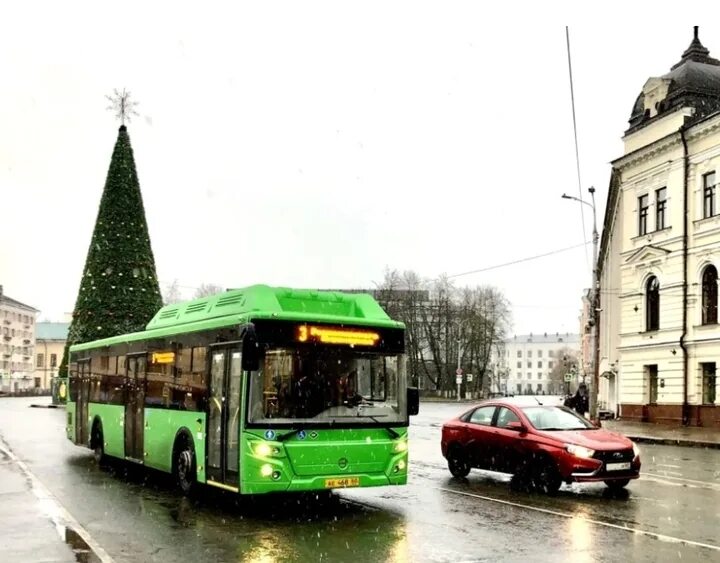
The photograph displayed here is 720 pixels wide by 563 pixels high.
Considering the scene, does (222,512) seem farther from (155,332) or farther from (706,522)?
(706,522)

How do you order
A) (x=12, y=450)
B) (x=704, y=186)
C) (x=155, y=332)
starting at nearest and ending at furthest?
(x=155, y=332), (x=12, y=450), (x=704, y=186)

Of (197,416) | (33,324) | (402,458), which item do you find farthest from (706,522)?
(33,324)

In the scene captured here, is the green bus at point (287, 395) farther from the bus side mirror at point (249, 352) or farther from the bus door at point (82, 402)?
the bus door at point (82, 402)

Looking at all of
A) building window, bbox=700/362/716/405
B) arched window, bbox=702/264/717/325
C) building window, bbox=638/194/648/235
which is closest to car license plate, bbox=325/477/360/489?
building window, bbox=700/362/716/405

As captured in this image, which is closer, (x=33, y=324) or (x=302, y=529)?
(x=302, y=529)

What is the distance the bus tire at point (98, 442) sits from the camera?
18.8 meters

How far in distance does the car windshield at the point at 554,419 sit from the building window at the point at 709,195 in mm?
23765

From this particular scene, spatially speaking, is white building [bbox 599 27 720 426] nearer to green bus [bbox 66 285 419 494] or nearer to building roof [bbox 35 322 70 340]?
green bus [bbox 66 285 419 494]

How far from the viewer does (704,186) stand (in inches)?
1452

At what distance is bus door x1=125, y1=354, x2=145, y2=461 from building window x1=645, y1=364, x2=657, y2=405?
29270 millimetres

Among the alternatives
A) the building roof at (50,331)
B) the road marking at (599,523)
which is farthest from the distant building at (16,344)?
the road marking at (599,523)

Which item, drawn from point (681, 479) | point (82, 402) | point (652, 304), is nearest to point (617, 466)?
point (681, 479)

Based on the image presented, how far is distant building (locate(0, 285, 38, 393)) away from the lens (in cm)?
12962

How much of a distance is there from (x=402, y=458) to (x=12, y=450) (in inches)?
558
